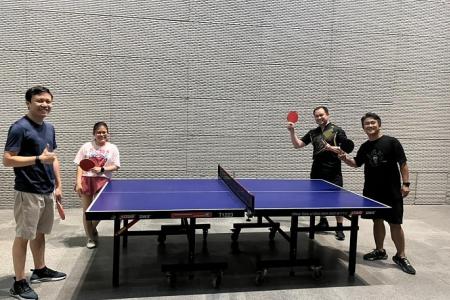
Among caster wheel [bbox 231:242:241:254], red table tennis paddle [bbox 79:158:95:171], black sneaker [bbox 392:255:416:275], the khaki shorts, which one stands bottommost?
caster wheel [bbox 231:242:241:254]

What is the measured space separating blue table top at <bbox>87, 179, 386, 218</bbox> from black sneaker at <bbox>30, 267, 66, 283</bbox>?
85 cm

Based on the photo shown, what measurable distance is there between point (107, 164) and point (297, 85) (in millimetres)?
3893

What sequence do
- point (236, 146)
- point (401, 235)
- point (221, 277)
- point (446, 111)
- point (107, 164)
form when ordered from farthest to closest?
point (446, 111) → point (236, 146) → point (107, 164) → point (401, 235) → point (221, 277)

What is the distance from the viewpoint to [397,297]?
348 cm

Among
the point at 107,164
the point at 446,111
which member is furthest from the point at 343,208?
the point at 446,111

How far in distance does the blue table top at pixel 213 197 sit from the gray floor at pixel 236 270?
807 mm

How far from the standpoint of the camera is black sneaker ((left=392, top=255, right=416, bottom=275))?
4.06 meters

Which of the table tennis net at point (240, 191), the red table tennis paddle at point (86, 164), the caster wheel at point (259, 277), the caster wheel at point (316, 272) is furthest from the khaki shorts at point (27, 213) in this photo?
the caster wheel at point (316, 272)

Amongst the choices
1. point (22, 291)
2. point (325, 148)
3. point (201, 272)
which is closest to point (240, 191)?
point (201, 272)

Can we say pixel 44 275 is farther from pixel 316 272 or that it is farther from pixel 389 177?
pixel 389 177

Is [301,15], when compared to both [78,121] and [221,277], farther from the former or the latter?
[221,277]

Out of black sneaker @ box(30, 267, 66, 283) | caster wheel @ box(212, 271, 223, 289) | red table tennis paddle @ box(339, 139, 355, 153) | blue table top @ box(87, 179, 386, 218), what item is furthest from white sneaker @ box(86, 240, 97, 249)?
red table tennis paddle @ box(339, 139, 355, 153)

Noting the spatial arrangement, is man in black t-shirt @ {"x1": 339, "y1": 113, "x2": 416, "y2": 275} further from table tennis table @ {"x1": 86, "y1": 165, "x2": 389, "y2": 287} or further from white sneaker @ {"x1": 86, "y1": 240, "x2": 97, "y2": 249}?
white sneaker @ {"x1": 86, "y1": 240, "x2": 97, "y2": 249}

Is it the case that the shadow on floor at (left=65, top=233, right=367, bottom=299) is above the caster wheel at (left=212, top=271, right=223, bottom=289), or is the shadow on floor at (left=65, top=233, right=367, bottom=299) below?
below
